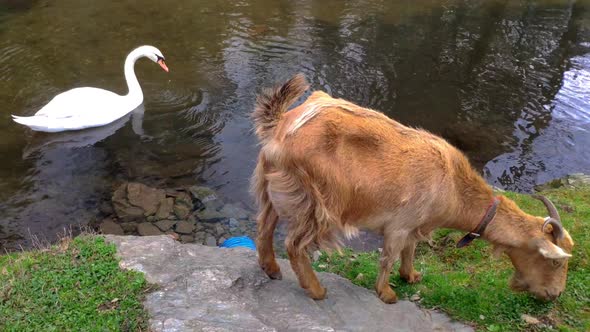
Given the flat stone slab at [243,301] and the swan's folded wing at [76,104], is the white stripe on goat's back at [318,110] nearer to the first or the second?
the flat stone slab at [243,301]

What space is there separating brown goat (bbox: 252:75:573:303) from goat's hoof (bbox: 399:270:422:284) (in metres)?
0.41

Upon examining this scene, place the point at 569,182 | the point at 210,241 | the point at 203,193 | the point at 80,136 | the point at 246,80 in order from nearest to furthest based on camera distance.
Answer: the point at 210,241
the point at 203,193
the point at 569,182
the point at 80,136
the point at 246,80

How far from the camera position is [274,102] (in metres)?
4.57

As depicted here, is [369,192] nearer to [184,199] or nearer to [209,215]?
[209,215]

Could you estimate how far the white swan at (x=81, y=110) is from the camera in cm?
895

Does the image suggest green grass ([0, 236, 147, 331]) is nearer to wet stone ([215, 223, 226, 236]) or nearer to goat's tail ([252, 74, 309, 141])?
goat's tail ([252, 74, 309, 141])

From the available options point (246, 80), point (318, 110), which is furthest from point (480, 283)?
point (246, 80)

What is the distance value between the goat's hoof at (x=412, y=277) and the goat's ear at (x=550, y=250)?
120 cm

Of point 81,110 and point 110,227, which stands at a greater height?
point 81,110

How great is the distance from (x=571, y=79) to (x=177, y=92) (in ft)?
30.0

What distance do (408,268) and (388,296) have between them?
1.52ft

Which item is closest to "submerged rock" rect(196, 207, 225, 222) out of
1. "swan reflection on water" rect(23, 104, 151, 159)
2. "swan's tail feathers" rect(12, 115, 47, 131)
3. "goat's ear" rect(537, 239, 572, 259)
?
"swan reflection on water" rect(23, 104, 151, 159)

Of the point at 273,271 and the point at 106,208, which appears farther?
the point at 106,208

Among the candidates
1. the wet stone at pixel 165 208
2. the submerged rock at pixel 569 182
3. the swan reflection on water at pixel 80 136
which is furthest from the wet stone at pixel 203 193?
the submerged rock at pixel 569 182
